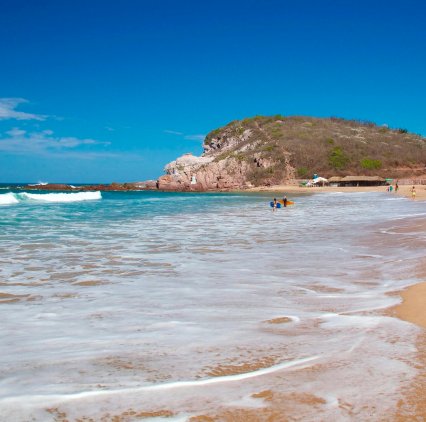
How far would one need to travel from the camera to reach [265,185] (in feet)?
298

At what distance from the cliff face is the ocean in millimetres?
81163

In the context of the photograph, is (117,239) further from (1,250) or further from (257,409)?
(257,409)

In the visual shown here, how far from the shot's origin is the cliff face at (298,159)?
307 feet

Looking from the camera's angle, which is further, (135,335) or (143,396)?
(135,335)

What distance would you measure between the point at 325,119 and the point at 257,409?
142 metres

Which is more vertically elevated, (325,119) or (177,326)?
(325,119)

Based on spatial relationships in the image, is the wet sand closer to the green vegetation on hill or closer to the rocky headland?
the rocky headland

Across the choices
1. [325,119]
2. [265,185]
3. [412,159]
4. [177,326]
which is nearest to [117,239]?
[177,326]

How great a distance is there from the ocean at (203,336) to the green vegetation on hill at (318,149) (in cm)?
8450

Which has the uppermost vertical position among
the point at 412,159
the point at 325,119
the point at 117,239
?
the point at 325,119

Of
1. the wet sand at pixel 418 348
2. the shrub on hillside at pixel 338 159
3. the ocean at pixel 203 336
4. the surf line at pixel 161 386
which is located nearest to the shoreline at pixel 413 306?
the wet sand at pixel 418 348

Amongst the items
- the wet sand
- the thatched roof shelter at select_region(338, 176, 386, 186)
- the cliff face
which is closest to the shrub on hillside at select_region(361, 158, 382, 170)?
the cliff face

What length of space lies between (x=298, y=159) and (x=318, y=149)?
6737 millimetres

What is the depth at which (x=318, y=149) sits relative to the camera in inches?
4035
